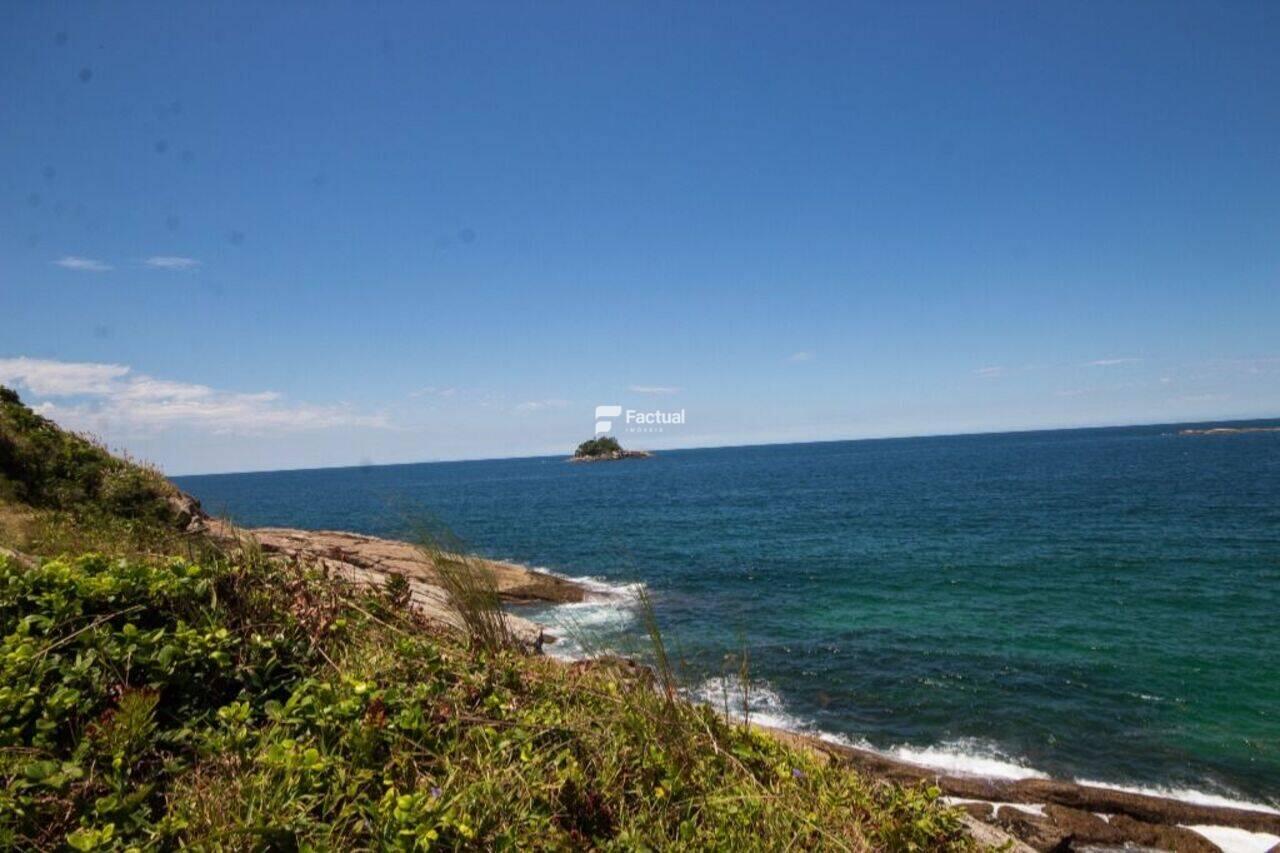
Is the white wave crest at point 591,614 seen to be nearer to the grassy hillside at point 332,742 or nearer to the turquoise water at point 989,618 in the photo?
the turquoise water at point 989,618

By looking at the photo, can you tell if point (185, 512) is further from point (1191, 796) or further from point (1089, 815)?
point (1191, 796)

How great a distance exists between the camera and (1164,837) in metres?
9.69

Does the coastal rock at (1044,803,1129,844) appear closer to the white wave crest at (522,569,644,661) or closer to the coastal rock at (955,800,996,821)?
the coastal rock at (955,800,996,821)

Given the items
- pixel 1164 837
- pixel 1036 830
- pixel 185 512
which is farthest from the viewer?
pixel 185 512

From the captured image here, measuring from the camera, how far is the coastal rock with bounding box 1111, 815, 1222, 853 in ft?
30.9

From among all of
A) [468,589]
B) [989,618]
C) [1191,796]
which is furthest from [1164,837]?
[468,589]

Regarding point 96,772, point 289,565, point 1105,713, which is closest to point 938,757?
point 1105,713

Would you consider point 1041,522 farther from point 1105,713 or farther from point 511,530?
point 511,530

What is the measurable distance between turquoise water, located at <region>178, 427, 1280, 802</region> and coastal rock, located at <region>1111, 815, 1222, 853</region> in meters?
1.62

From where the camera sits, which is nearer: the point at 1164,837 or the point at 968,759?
the point at 1164,837

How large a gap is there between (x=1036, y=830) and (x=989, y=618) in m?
12.6

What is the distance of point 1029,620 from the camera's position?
2036cm

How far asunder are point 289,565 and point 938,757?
42.0 ft

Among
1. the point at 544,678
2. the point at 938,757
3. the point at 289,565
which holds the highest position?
the point at 289,565
